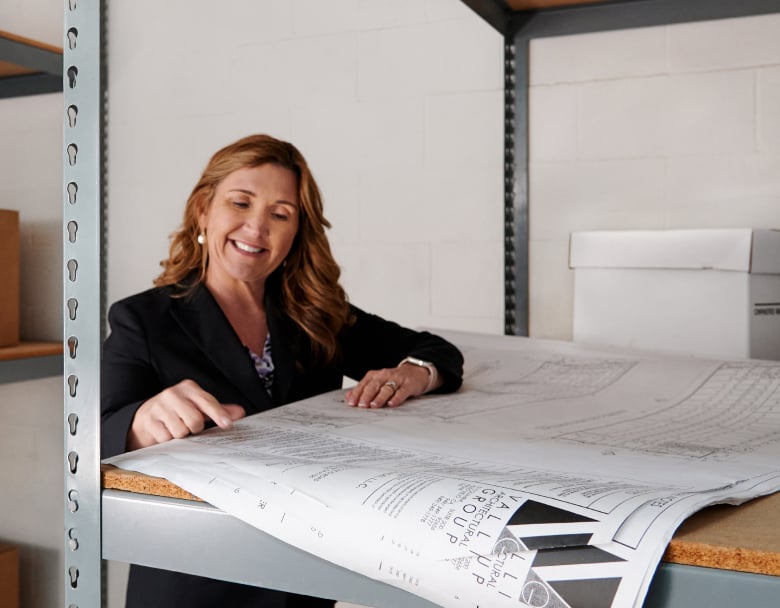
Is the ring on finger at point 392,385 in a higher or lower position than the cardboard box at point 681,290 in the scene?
lower

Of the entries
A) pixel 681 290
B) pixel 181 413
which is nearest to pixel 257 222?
pixel 681 290

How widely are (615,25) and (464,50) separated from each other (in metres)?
0.38

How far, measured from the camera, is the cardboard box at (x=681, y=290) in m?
1.18

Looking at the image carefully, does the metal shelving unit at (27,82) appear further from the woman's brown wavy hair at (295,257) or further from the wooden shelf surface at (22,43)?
the woman's brown wavy hair at (295,257)

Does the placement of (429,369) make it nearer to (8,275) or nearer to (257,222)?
(257,222)

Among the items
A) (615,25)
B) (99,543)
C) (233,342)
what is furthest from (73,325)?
(615,25)

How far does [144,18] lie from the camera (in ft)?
6.92

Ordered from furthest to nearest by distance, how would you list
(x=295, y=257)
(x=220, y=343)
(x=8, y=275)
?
(x=8, y=275) → (x=295, y=257) → (x=220, y=343)

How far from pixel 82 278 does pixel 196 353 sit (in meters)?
0.73

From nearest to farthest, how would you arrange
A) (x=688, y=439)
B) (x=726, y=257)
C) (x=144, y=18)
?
(x=688, y=439)
(x=726, y=257)
(x=144, y=18)

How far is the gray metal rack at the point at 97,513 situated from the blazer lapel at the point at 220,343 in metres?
0.68

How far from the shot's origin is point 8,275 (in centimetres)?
193

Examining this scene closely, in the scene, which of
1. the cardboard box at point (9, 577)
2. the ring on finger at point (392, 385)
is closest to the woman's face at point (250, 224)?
the ring on finger at point (392, 385)

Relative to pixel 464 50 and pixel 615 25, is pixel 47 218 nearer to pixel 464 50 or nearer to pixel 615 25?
pixel 464 50
